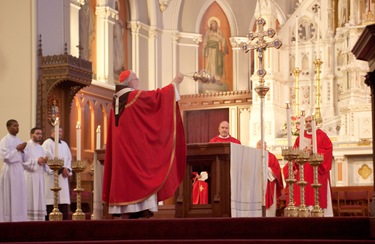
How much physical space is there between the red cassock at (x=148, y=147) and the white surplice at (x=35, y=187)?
284 cm

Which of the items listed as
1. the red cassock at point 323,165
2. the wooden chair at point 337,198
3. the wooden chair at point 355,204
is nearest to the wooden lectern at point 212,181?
the red cassock at point 323,165

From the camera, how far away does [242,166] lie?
10375 millimetres

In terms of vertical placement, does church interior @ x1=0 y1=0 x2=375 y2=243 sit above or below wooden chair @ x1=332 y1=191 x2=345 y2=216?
above

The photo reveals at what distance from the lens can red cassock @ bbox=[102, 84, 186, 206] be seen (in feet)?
30.1

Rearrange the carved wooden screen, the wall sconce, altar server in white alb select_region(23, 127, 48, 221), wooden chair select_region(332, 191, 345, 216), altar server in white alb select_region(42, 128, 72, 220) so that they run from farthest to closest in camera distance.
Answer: the carved wooden screen → the wall sconce → wooden chair select_region(332, 191, 345, 216) → altar server in white alb select_region(42, 128, 72, 220) → altar server in white alb select_region(23, 127, 48, 221)

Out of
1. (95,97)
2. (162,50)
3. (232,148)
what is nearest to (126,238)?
(232,148)

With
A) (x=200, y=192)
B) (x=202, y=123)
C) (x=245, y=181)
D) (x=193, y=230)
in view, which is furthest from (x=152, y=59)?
(x=193, y=230)

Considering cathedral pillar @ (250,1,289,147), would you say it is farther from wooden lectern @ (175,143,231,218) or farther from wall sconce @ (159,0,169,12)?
wooden lectern @ (175,143,231,218)

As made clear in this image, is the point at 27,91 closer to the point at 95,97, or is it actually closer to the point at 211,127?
the point at 95,97

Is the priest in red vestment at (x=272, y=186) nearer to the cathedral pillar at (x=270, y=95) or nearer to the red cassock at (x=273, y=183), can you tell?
the red cassock at (x=273, y=183)

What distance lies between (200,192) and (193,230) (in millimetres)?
6314

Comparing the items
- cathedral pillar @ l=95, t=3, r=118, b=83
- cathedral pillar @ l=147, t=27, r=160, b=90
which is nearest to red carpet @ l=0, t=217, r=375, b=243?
cathedral pillar @ l=95, t=3, r=118, b=83

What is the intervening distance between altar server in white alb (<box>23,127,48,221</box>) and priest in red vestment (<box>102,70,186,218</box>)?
278 centimetres

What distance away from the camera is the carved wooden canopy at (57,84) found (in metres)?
15.0
